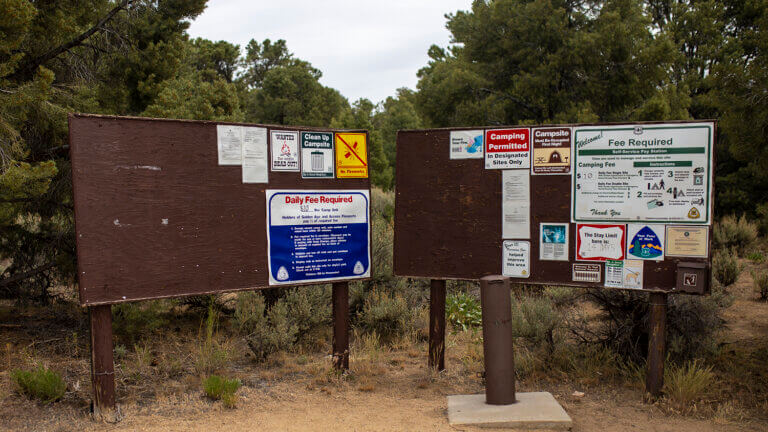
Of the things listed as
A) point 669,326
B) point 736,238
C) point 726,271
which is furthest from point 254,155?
point 736,238

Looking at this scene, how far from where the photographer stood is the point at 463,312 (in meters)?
7.66

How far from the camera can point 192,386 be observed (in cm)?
504

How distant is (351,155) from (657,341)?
9.66ft

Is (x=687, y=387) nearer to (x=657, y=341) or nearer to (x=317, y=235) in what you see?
(x=657, y=341)

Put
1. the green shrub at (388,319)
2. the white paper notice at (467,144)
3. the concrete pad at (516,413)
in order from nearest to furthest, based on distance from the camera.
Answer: the concrete pad at (516,413), the white paper notice at (467,144), the green shrub at (388,319)

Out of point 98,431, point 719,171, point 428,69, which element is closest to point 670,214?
point 98,431

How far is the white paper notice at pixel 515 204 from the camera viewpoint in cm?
490

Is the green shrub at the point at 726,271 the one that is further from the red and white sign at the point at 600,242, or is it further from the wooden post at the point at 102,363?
the wooden post at the point at 102,363

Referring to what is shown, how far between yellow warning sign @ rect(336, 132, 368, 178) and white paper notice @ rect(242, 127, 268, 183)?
68 cm

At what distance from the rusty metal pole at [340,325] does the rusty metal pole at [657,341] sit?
2562mm

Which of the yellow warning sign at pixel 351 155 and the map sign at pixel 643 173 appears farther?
the yellow warning sign at pixel 351 155

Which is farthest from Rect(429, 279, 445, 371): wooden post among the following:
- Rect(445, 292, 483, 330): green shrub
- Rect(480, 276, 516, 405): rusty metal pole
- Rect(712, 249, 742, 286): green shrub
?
Rect(712, 249, 742, 286): green shrub

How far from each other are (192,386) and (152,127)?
2255mm

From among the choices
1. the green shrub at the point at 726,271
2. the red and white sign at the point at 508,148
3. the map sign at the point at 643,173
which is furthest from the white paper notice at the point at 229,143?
the green shrub at the point at 726,271
